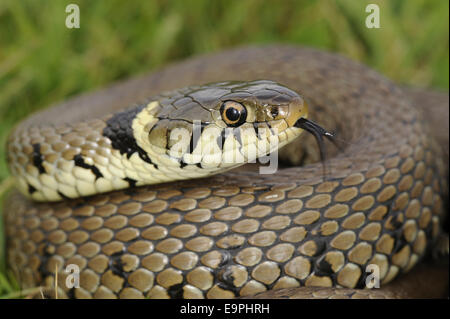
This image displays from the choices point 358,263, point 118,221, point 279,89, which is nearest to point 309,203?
point 358,263

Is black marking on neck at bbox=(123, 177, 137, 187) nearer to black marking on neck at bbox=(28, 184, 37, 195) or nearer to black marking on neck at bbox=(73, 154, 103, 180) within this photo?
black marking on neck at bbox=(73, 154, 103, 180)

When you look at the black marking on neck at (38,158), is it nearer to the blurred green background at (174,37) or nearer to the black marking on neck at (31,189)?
the black marking on neck at (31,189)

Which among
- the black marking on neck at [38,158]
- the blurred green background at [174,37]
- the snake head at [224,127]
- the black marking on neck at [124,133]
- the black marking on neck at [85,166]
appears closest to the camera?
the snake head at [224,127]

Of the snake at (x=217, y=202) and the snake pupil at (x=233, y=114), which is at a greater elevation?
the snake pupil at (x=233, y=114)

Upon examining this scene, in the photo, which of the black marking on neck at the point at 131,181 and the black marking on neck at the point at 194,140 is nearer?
the black marking on neck at the point at 194,140

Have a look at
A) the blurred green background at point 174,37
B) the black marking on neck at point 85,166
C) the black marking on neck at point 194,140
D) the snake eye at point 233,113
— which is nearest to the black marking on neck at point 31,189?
the black marking on neck at point 85,166

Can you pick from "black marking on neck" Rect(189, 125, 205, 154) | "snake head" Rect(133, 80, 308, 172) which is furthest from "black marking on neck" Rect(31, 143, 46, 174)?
"black marking on neck" Rect(189, 125, 205, 154)

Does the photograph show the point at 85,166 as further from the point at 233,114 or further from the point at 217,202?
the point at 233,114

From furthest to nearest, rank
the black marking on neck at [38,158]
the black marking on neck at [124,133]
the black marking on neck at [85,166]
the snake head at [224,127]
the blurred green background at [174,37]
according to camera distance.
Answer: the blurred green background at [174,37], the black marking on neck at [38,158], the black marking on neck at [85,166], the black marking on neck at [124,133], the snake head at [224,127]

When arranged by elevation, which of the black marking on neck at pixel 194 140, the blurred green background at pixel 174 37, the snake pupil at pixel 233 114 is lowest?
the black marking on neck at pixel 194 140
